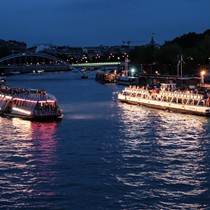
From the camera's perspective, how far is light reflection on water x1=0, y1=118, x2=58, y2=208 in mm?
12547

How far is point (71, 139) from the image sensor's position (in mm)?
18922

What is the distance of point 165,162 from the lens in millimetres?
15359

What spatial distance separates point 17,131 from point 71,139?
106 inches

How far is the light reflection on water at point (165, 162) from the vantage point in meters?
12.4

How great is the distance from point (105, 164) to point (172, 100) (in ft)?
46.6

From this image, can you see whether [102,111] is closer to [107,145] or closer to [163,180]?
[107,145]

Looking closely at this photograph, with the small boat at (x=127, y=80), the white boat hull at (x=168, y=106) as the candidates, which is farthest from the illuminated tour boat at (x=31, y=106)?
the small boat at (x=127, y=80)

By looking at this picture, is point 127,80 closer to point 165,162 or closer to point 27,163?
point 165,162

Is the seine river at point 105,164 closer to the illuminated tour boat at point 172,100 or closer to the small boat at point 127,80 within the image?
the illuminated tour boat at point 172,100

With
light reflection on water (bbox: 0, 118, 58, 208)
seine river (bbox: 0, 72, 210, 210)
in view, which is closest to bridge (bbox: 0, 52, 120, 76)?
seine river (bbox: 0, 72, 210, 210)

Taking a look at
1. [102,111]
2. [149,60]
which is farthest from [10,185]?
[149,60]

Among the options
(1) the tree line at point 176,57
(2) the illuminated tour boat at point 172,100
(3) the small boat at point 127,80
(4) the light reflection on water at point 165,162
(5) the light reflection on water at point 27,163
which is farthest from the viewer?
(3) the small boat at point 127,80

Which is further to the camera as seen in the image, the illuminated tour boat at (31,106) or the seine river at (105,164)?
the illuminated tour boat at (31,106)

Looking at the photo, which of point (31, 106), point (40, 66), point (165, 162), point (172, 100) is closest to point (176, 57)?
point (40, 66)
